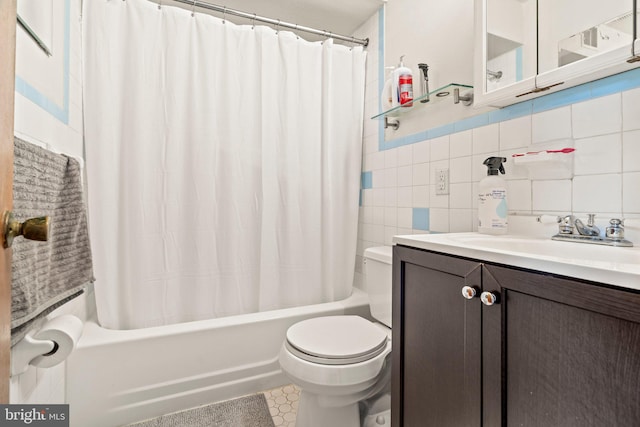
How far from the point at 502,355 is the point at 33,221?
0.84 metres

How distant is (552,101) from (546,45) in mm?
169


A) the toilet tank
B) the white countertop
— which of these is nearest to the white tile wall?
the white countertop

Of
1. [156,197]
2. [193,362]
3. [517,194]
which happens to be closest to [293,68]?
[156,197]

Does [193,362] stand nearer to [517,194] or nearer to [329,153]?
[329,153]

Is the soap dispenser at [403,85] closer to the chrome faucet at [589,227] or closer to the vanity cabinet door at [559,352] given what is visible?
the chrome faucet at [589,227]

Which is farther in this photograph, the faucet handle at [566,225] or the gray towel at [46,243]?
the faucet handle at [566,225]

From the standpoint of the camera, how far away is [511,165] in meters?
1.10

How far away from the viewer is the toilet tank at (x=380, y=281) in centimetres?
135

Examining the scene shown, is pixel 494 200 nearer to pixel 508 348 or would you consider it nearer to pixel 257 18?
pixel 508 348

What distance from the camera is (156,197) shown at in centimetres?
147

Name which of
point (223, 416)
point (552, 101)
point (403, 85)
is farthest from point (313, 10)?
point (223, 416)

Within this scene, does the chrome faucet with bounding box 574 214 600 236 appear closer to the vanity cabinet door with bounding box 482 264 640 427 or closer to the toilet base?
the vanity cabinet door with bounding box 482 264 640 427

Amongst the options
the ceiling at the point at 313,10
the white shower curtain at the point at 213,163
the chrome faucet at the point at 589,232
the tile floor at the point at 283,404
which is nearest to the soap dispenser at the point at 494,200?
the chrome faucet at the point at 589,232

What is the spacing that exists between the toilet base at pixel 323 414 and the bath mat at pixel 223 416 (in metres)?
0.25
